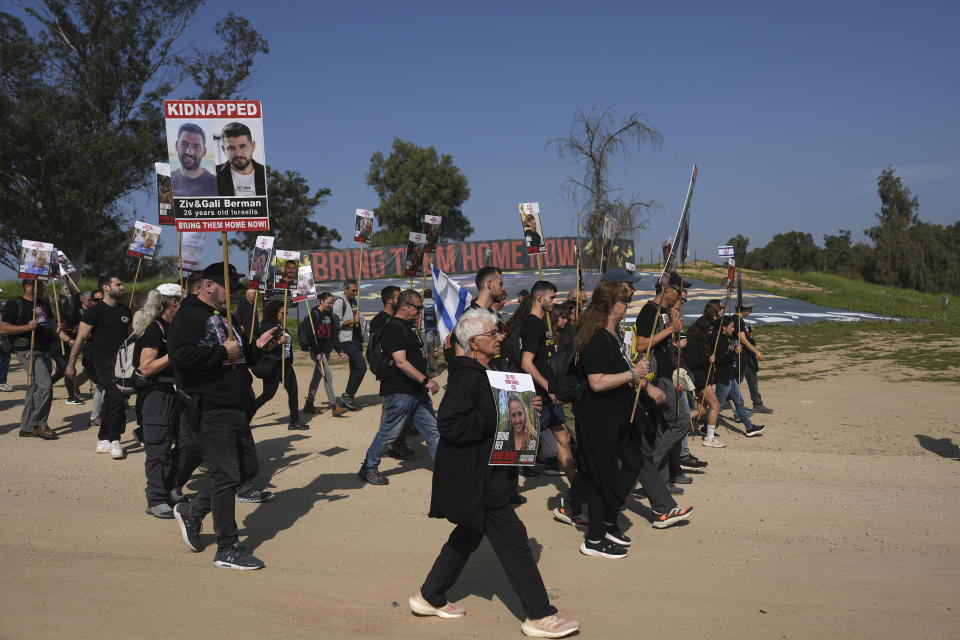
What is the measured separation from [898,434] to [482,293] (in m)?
6.55

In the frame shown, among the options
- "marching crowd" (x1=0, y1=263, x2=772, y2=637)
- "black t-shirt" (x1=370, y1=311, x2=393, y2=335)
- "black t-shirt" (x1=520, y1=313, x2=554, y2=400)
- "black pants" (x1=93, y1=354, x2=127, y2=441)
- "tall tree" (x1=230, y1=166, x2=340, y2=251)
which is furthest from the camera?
"tall tree" (x1=230, y1=166, x2=340, y2=251)

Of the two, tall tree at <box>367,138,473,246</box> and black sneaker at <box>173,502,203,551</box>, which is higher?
tall tree at <box>367,138,473,246</box>

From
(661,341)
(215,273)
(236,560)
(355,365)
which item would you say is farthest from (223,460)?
(355,365)

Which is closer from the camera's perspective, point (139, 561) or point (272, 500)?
point (139, 561)

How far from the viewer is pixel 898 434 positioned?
927 cm

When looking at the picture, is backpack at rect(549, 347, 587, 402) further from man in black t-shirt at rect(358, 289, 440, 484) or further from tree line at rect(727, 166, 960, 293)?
tree line at rect(727, 166, 960, 293)

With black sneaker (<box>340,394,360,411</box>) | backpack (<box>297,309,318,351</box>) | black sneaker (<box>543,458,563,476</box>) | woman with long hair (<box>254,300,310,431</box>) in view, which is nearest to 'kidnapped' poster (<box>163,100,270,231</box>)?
woman with long hair (<box>254,300,310,431</box>)

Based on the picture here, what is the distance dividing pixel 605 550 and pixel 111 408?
18.8 feet

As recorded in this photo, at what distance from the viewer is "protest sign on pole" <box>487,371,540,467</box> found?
3646mm

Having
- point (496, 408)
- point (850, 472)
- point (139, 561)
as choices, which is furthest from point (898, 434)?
point (139, 561)

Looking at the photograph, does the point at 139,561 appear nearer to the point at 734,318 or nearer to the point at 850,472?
the point at 850,472

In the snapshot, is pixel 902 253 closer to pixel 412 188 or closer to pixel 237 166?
pixel 412 188

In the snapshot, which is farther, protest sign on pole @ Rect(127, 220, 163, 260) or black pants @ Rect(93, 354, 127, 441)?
protest sign on pole @ Rect(127, 220, 163, 260)

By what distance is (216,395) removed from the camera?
4.75m
